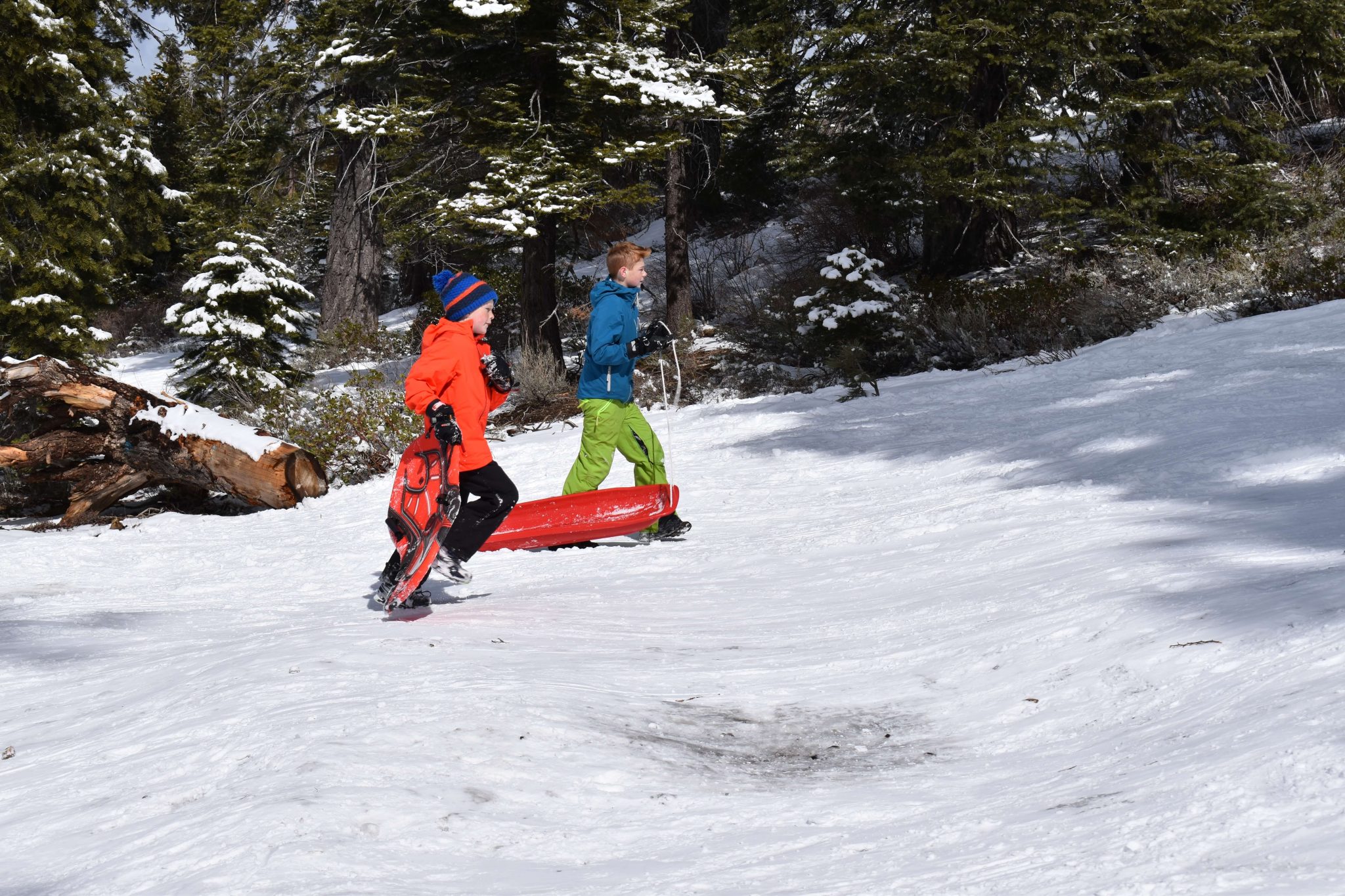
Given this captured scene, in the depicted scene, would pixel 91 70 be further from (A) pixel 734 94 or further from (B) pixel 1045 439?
(B) pixel 1045 439

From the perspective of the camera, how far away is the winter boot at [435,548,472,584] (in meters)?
5.95

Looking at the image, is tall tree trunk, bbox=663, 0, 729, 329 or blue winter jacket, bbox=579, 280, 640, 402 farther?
tall tree trunk, bbox=663, 0, 729, 329

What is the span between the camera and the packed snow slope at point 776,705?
2.44m

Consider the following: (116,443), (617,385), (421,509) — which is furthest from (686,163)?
(421,509)

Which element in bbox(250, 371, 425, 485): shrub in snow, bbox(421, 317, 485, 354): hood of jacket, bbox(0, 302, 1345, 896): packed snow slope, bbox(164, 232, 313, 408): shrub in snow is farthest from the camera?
bbox(164, 232, 313, 408): shrub in snow

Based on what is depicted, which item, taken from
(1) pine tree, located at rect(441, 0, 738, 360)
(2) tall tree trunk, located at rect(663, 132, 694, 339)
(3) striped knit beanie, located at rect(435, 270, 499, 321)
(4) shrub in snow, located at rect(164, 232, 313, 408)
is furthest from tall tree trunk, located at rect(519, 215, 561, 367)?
(3) striped knit beanie, located at rect(435, 270, 499, 321)

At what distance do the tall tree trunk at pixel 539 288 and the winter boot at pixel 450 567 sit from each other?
1071 cm

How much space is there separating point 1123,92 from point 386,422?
10269mm

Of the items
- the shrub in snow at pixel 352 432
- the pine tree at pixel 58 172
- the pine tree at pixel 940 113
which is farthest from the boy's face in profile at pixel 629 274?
the pine tree at pixel 58 172

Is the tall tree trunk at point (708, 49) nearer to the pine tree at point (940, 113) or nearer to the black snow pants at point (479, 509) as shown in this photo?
the pine tree at point (940, 113)

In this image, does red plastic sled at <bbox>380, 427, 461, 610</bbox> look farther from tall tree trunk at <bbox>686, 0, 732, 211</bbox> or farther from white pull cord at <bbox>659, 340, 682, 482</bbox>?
tall tree trunk at <bbox>686, 0, 732, 211</bbox>

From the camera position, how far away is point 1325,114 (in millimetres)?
19297

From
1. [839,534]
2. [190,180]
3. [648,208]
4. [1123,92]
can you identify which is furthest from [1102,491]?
[190,180]

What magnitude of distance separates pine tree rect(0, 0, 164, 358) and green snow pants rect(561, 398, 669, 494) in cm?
1208
